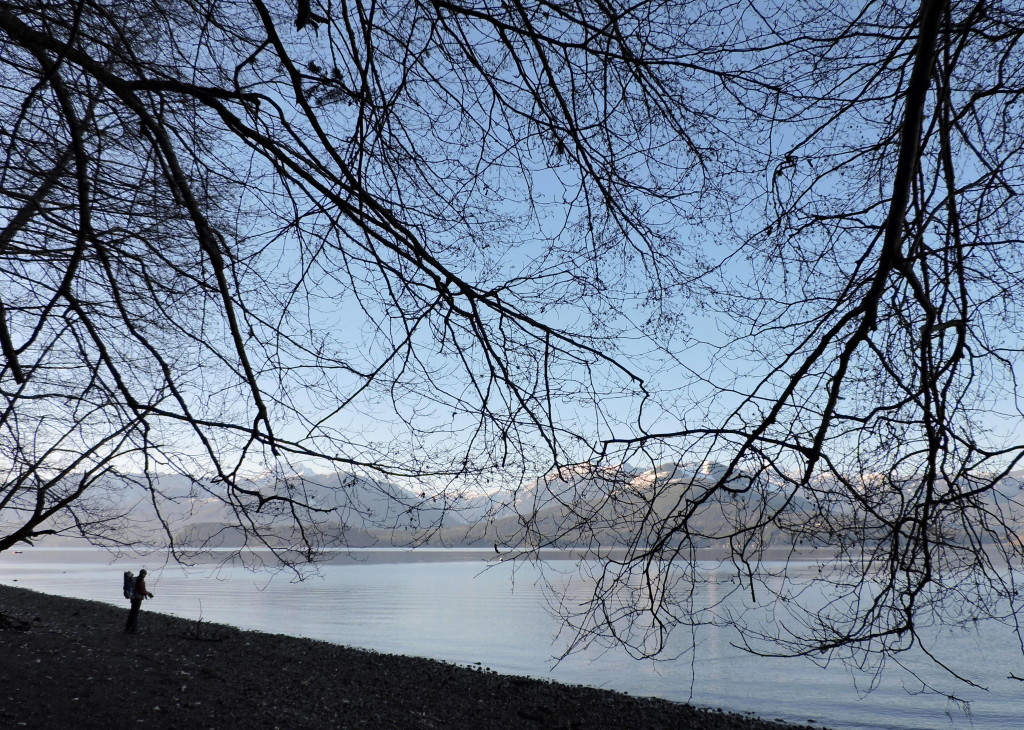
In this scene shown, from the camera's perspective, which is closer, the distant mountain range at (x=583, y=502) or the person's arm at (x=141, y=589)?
the distant mountain range at (x=583, y=502)

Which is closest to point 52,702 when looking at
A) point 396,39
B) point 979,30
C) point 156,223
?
point 156,223

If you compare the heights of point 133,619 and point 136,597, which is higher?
point 136,597

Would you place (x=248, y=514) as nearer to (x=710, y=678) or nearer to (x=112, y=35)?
(x=112, y=35)

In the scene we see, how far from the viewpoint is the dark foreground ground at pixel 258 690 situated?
950 centimetres

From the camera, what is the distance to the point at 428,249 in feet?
12.0

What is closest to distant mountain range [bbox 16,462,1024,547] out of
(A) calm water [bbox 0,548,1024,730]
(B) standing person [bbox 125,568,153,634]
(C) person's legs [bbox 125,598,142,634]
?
(A) calm water [bbox 0,548,1024,730]

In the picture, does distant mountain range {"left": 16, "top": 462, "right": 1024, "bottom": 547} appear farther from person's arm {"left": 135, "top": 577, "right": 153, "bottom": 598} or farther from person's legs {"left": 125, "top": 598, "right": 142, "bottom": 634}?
person's legs {"left": 125, "top": 598, "right": 142, "bottom": 634}

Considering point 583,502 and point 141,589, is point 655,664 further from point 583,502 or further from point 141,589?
point 583,502

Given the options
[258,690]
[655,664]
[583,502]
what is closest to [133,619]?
[258,690]

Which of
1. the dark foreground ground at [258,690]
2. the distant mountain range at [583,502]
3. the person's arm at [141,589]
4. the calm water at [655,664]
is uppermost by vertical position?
the distant mountain range at [583,502]

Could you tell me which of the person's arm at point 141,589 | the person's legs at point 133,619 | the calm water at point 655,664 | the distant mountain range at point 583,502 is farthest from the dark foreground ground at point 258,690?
the distant mountain range at point 583,502

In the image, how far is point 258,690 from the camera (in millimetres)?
11992

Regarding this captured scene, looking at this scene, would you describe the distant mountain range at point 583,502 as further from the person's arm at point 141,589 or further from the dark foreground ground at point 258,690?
the person's arm at point 141,589

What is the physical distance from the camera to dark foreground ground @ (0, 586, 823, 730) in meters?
9.50
